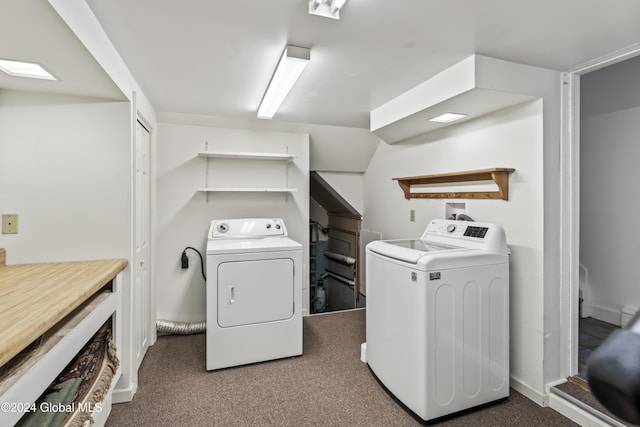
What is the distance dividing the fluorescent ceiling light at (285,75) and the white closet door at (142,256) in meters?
1.01

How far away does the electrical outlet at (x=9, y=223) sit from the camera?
1.77 meters

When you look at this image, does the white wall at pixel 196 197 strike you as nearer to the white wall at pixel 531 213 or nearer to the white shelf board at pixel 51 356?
the white shelf board at pixel 51 356

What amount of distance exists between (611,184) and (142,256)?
4258 millimetres

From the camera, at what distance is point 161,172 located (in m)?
3.08

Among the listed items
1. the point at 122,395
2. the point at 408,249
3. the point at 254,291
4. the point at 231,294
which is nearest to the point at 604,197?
the point at 408,249

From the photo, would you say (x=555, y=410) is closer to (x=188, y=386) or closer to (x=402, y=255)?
(x=402, y=255)

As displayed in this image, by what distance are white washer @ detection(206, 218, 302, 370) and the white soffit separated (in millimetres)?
1416

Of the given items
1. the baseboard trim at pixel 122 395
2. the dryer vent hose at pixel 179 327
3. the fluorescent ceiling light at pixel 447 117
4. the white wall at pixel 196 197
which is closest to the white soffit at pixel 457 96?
the fluorescent ceiling light at pixel 447 117

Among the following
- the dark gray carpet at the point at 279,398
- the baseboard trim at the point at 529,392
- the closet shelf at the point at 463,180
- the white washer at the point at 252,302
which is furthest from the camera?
the white washer at the point at 252,302

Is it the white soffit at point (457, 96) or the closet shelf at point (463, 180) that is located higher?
the white soffit at point (457, 96)

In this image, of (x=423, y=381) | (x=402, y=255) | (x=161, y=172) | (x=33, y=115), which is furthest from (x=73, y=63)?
(x=423, y=381)

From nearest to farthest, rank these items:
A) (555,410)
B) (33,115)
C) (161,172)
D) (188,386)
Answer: (33,115)
(555,410)
(188,386)
(161,172)

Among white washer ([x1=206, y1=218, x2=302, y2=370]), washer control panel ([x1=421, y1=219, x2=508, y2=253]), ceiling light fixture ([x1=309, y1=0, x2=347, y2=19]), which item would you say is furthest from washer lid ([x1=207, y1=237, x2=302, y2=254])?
ceiling light fixture ([x1=309, y1=0, x2=347, y2=19])

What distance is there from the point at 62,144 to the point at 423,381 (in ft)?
8.17
